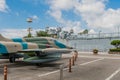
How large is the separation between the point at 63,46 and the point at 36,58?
718 centimetres

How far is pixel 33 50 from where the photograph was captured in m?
22.8

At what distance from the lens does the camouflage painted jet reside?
2259 cm

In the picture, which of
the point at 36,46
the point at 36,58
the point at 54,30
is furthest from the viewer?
the point at 54,30

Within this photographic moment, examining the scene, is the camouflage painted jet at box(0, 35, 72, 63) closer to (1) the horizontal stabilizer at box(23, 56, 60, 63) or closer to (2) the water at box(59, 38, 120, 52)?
(1) the horizontal stabilizer at box(23, 56, 60, 63)

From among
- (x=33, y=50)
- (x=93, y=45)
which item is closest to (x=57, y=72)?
(x=33, y=50)

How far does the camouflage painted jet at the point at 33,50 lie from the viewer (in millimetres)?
22594

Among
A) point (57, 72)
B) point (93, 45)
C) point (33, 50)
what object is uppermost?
point (33, 50)

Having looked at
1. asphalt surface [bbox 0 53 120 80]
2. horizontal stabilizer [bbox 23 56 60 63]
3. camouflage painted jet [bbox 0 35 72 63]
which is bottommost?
asphalt surface [bbox 0 53 120 80]

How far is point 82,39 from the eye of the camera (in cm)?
7288

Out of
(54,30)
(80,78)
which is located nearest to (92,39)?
(54,30)

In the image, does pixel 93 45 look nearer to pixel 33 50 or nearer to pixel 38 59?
pixel 38 59

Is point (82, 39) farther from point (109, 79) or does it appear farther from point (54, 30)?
point (109, 79)

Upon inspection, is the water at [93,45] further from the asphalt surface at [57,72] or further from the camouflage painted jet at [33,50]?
the asphalt surface at [57,72]

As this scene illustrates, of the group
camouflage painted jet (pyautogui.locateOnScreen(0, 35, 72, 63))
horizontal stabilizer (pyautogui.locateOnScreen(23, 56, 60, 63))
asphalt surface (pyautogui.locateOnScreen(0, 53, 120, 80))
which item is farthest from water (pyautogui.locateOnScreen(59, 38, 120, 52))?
asphalt surface (pyautogui.locateOnScreen(0, 53, 120, 80))
